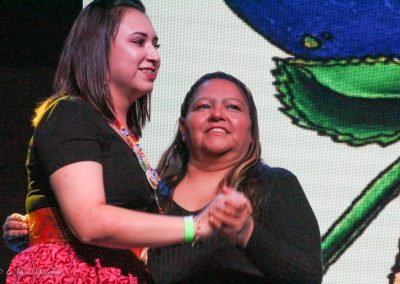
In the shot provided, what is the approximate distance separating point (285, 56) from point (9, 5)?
113cm

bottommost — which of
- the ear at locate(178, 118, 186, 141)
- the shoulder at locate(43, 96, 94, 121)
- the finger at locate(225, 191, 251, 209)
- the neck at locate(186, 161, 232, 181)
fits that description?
the neck at locate(186, 161, 232, 181)

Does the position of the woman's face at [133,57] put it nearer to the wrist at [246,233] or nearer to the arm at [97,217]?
the arm at [97,217]

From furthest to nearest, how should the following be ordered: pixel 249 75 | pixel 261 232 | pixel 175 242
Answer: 1. pixel 249 75
2. pixel 261 232
3. pixel 175 242

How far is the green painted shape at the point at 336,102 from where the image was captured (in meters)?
2.96

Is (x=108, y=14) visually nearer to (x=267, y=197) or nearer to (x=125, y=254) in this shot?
(x=125, y=254)

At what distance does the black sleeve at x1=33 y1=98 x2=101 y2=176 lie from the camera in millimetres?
1543

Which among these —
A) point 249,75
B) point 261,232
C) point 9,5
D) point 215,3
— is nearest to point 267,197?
point 261,232

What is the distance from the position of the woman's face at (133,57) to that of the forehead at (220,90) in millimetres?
678

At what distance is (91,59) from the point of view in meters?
1.70

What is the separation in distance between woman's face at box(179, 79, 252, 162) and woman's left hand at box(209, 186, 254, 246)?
654 millimetres

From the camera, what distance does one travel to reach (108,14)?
176 centimetres

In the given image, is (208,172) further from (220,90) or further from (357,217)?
(357,217)

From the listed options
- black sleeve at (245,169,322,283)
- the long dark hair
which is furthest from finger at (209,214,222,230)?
black sleeve at (245,169,322,283)

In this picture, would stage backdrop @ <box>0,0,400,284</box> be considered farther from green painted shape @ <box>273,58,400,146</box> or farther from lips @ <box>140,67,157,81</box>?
lips @ <box>140,67,157,81</box>
